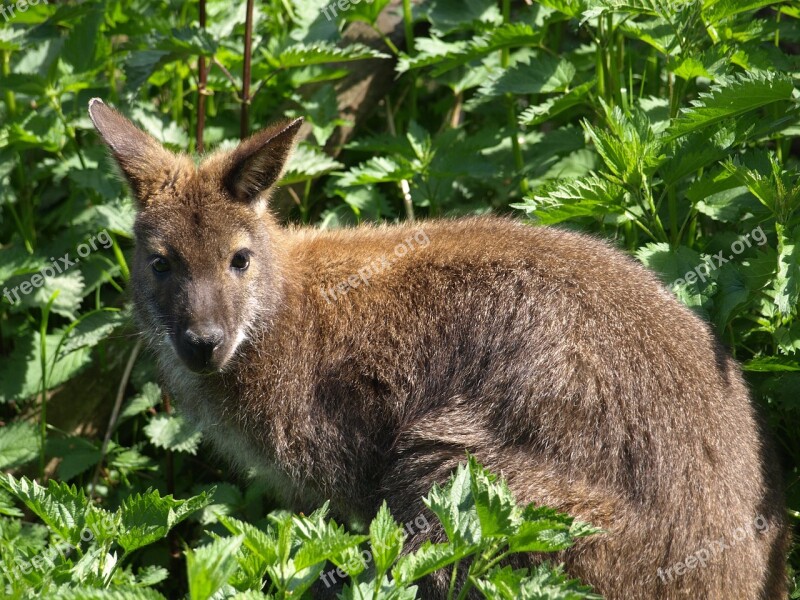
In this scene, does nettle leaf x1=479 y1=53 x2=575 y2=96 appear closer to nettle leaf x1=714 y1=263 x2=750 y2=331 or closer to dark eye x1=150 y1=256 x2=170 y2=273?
nettle leaf x1=714 y1=263 x2=750 y2=331

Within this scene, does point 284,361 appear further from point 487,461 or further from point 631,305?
point 631,305

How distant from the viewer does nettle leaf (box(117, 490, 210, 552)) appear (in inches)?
161

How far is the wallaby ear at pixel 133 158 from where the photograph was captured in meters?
5.12

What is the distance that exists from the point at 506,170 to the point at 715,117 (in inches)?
85.4

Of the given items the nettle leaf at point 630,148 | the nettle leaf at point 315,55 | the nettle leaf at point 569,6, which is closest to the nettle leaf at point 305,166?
the nettle leaf at point 315,55

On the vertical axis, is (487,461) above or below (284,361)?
below

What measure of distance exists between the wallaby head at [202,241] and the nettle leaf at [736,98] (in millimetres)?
1960

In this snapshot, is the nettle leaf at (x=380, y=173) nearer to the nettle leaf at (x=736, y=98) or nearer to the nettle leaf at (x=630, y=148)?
the nettle leaf at (x=630, y=148)

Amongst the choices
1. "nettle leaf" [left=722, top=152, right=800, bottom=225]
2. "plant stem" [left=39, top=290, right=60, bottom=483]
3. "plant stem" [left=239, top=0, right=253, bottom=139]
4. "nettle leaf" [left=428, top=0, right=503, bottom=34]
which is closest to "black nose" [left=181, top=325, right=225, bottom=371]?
"plant stem" [left=39, top=290, right=60, bottom=483]

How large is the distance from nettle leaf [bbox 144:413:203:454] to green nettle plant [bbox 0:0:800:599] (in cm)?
1

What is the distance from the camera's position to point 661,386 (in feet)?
14.8

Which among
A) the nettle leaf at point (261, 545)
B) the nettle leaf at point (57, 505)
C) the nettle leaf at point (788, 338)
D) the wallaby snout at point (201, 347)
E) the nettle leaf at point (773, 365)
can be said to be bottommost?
the nettle leaf at point (773, 365)

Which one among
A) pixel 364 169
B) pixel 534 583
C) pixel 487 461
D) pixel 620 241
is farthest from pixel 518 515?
pixel 364 169

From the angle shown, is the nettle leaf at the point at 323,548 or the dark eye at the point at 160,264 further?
the dark eye at the point at 160,264
